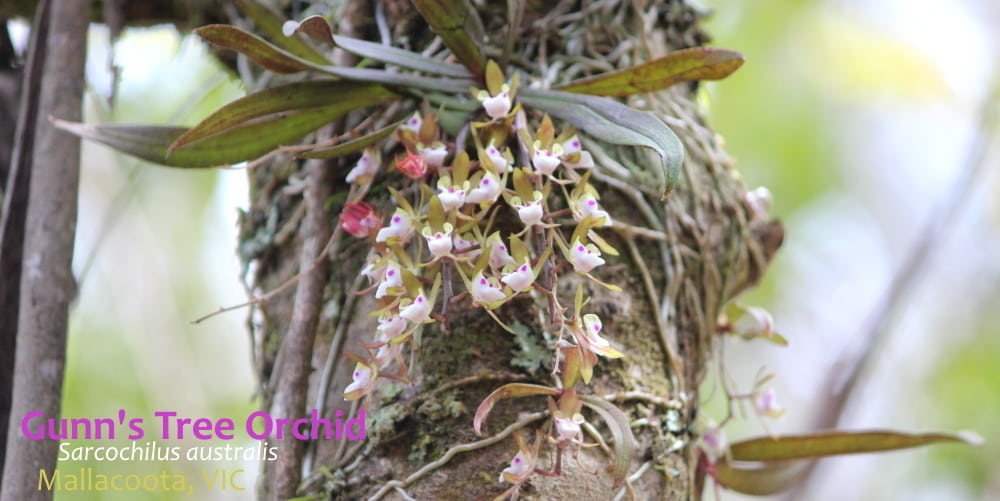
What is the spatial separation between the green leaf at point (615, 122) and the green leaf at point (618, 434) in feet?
0.69

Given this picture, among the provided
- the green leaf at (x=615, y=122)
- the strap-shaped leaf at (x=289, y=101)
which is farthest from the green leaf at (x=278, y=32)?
the green leaf at (x=615, y=122)

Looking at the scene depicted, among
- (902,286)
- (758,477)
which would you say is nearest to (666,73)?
(758,477)

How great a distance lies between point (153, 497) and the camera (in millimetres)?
2414

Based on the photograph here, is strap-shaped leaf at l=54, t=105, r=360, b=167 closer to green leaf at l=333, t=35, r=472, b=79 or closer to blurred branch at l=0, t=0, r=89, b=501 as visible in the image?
green leaf at l=333, t=35, r=472, b=79

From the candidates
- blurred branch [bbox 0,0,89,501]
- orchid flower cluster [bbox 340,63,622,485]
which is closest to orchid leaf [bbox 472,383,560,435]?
orchid flower cluster [bbox 340,63,622,485]

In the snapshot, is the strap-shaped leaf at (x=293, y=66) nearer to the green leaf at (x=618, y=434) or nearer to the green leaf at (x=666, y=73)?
the green leaf at (x=666, y=73)

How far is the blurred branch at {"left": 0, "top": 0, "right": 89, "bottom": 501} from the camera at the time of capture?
0.91 meters

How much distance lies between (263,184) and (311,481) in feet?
1.31

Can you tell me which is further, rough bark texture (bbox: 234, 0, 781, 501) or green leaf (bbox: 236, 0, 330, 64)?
green leaf (bbox: 236, 0, 330, 64)

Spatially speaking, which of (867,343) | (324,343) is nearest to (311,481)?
(324,343)

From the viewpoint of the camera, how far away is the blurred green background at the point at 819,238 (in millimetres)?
2744

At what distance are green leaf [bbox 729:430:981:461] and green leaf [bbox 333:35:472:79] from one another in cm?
58

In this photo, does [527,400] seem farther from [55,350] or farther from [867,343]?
[867,343]

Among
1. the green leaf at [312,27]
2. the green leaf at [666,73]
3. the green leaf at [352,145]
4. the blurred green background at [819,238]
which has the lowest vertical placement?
the blurred green background at [819,238]
